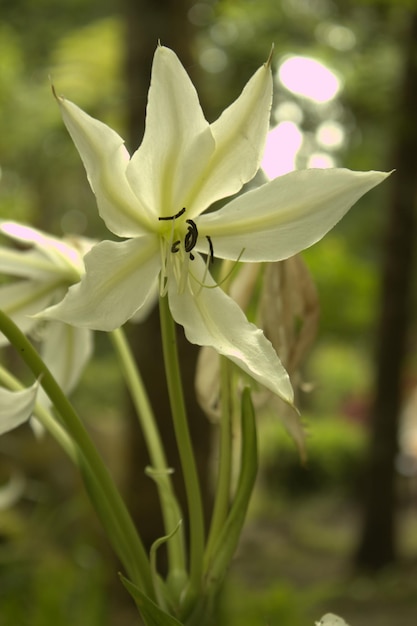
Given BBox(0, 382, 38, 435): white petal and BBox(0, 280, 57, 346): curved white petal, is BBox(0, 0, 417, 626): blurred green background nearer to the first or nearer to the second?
BBox(0, 280, 57, 346): curved white petal

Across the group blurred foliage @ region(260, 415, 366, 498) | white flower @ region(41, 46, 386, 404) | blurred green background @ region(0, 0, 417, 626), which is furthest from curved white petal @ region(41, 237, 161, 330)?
blurred foliage @ region(260, 415, 366, 498)

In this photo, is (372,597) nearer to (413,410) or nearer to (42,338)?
(42,338)

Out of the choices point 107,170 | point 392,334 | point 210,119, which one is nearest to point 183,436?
point 107,170

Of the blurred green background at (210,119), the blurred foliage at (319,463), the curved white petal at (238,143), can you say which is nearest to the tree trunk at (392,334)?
the blurred green background at (210,119)

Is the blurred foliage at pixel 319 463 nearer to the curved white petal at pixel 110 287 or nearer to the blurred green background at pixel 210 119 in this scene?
the blurred green background at pixel 210 119

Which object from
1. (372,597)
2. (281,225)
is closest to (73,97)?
(372,597)

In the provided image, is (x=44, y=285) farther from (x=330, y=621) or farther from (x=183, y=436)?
(x=330, y=621)
